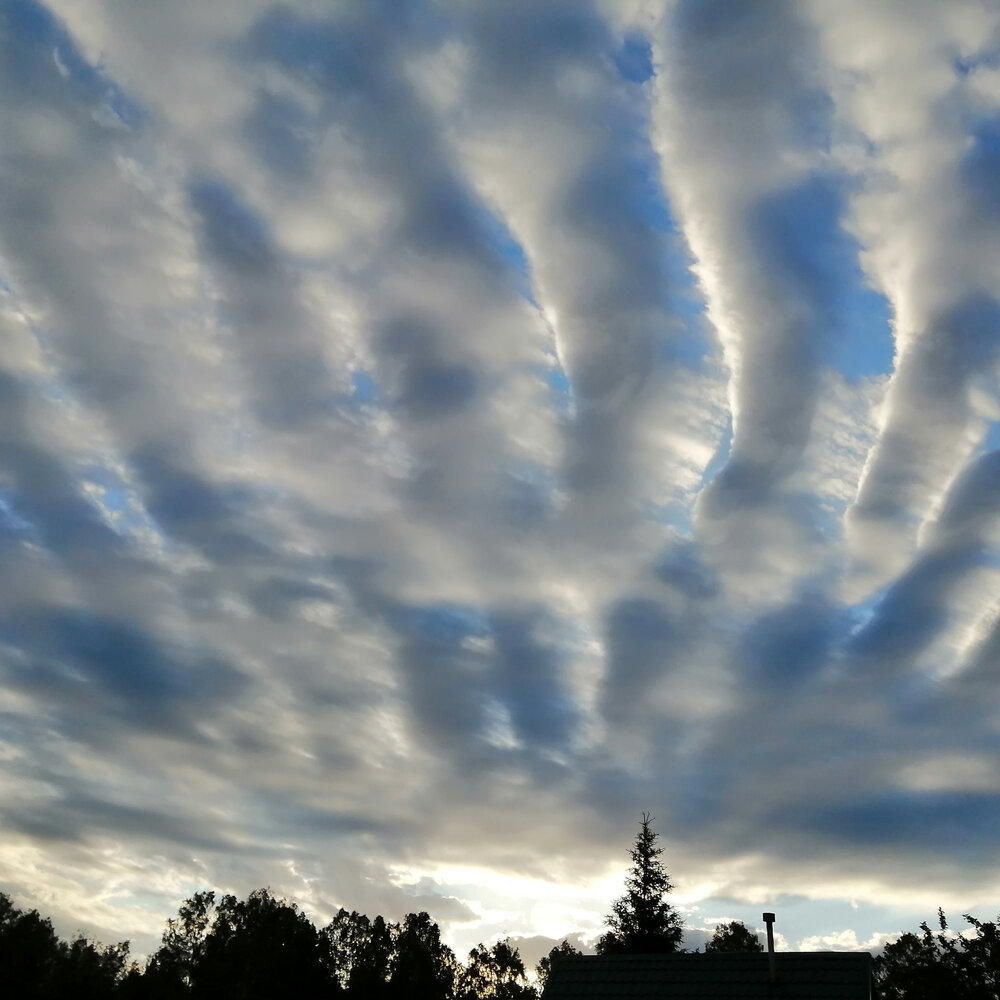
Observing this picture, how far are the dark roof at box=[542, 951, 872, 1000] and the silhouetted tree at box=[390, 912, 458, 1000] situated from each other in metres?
94.3

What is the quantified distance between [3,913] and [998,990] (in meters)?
122

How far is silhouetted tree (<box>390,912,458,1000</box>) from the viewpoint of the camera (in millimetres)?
115375

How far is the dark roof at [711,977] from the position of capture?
1072 inches

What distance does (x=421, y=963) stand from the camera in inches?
4690

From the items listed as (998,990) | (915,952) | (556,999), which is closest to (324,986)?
(915,952)

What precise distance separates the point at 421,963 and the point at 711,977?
102 m

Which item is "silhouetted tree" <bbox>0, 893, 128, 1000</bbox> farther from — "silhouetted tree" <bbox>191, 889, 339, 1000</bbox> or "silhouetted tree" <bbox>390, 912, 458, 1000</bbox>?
"silhouetted tree" <bbox>390, 912, 458, 1000</bbox>

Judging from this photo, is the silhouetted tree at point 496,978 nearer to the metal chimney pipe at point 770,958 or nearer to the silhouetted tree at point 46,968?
the silhouetted tree at point 46,968

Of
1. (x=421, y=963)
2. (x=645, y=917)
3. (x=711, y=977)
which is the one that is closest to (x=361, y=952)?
(x=421, y=963)

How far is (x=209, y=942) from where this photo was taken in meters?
116

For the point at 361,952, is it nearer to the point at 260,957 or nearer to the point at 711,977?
the point at 260,957

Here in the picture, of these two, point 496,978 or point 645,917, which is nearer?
point 645,917

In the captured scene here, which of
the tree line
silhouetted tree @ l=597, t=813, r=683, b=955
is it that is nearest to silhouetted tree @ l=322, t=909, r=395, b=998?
the tree line

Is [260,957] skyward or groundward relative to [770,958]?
skyward
